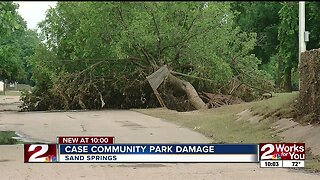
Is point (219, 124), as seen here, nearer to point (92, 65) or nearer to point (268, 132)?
point (268, 132)

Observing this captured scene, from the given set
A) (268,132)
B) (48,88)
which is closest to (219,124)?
(268,132)

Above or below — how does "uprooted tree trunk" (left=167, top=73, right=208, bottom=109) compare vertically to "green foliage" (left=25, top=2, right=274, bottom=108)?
below

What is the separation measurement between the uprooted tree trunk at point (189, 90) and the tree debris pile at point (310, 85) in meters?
13.2

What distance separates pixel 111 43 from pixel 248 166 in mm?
19301

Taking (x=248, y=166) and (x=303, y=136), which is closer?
(x=248, y=166)

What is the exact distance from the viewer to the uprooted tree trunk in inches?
1150

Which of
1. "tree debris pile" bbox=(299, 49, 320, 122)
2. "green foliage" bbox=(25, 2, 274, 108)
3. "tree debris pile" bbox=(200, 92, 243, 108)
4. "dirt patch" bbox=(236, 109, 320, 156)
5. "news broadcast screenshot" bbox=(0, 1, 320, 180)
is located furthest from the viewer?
"tree debris pile" bbox=(200, 92, 243, 108)

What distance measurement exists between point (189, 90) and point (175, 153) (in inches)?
1049

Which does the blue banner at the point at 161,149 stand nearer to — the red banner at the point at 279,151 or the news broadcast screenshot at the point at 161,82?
the red banner at the point at 279,151

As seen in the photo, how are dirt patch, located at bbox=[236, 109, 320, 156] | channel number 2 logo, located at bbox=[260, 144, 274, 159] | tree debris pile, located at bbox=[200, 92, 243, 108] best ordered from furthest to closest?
tree debris pile, located at bbox=[200, 92, 243, 108] < dirt patch, located at bbox=[236, 109, 320, 156] < channel number 2 logo, located at bbox=[260, 144, 274, 159]

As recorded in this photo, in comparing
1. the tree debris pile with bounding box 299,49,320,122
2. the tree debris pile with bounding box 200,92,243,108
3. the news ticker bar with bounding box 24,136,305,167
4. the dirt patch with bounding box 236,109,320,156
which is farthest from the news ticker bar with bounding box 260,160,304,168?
the tree debris pile with bounding box 200,92,243,108

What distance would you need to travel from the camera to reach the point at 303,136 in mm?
13148

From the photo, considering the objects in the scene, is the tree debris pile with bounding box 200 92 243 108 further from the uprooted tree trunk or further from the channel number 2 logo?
the channel number 2 logo

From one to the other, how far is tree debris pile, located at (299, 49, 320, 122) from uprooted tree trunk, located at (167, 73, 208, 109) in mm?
13236
